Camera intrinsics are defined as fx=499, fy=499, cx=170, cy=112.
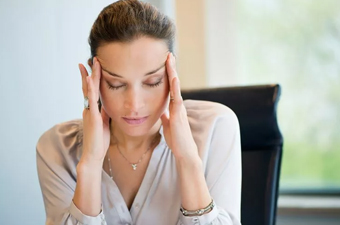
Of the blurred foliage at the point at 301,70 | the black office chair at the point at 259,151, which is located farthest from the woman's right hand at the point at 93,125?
the blurred foliage at the point at 301,70

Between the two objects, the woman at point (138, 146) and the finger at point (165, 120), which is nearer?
the woman at point (138, 146)

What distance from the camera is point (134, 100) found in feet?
4.00

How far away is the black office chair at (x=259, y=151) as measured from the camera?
1548mm

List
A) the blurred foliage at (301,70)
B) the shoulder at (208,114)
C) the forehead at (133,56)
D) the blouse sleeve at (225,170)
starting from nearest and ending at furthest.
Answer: the forehead at (133,56)
the blouse sleeve at (225,170)
the shoulder at (208,114)
the blurred foliage at (301,70)

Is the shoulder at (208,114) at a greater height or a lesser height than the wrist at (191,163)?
greater

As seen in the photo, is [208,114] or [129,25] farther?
[208,114]

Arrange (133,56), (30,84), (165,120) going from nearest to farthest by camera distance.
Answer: (133,56)
(165,120)
(30,84)

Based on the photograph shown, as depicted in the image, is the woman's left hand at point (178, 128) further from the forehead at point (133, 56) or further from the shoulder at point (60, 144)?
the shoulder at point (60, 144)

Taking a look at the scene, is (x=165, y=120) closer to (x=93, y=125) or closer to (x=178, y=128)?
(x=178, y=128)

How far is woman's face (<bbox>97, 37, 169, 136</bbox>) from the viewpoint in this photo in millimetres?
1206

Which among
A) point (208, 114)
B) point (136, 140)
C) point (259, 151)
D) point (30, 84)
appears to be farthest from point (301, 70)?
point (30, 84)

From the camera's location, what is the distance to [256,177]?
1.57 m

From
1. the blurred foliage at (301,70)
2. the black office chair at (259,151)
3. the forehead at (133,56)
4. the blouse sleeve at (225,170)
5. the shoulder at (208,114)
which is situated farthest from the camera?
the blurred foliage at (301,70)

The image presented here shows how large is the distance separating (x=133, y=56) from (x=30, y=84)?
50 centimetres
